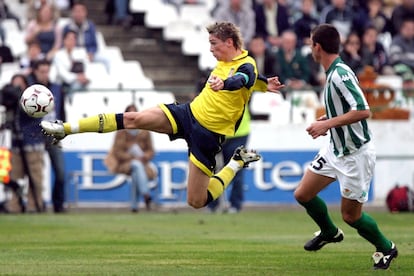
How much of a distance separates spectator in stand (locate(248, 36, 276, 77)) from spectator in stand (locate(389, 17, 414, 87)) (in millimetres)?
3169

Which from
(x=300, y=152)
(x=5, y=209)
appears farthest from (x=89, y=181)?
(x=300, y=152)

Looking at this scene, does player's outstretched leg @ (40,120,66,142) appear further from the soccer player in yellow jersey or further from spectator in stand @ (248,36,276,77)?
spectator in stand @ (248,36,276,77)

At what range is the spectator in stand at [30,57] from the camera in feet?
79.9

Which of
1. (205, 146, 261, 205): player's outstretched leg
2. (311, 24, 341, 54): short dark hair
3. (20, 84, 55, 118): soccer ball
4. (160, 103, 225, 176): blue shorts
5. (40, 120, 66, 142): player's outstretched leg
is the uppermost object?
(311, 24, 341, 54): short dark hair

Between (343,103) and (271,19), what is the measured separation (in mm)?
15890

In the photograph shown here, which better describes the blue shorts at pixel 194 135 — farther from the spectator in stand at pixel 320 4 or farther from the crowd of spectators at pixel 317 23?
the spectator in stand at pixel 320 4

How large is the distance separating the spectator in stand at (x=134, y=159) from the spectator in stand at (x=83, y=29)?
2.90 meters

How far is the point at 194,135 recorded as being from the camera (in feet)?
48.0

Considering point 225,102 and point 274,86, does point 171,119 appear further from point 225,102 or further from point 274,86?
point 274,86

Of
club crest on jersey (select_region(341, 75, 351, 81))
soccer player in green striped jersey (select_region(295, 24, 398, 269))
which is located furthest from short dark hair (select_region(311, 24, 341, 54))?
club crest on jersey (select_region(341, 75, 351, 81))

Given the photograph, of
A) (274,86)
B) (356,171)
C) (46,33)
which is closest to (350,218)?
(356,171)

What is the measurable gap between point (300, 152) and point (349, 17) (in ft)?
17.5

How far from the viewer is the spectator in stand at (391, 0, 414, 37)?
30.0 meters

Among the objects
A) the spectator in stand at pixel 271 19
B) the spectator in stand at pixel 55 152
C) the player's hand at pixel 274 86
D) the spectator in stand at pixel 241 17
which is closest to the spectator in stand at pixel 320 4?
the spectator in stand at pixel 271 19
